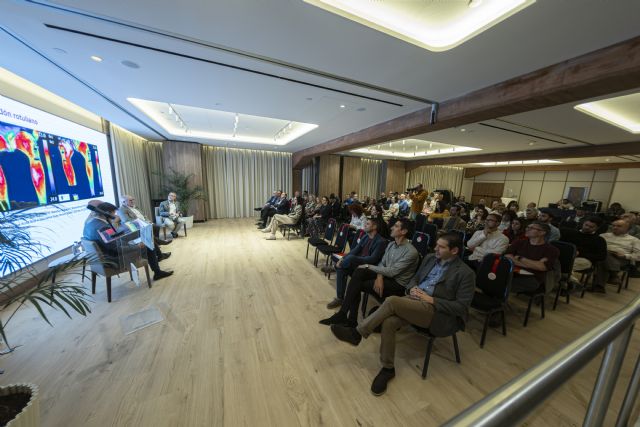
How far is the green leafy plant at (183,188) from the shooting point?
7.08 m

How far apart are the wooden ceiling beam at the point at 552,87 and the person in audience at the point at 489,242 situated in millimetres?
1372

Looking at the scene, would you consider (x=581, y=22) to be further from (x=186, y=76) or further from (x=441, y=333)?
(x=186, y=76)

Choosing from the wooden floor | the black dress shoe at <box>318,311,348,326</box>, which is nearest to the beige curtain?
the wooden floor

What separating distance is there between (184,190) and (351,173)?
22.8 ft

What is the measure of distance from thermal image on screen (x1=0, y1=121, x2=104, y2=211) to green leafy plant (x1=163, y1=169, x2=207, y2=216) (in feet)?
8.30

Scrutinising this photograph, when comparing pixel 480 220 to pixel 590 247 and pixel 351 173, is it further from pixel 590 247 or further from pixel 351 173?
pixel 351 173

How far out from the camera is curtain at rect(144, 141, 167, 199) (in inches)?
293

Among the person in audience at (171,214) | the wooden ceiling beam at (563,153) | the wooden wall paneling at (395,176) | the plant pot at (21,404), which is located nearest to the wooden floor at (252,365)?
the plant pot at (21,404)

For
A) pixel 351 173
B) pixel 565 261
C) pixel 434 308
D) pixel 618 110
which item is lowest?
pixel 434 308

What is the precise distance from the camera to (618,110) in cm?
377

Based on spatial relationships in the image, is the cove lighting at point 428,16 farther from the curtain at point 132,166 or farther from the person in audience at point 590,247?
the curtain at point 132,166

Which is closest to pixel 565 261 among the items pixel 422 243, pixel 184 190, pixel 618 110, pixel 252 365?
pixel 422 243

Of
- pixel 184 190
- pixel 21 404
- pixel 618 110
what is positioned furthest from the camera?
pixel 184 190

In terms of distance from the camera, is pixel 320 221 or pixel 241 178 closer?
pixel 320 221
